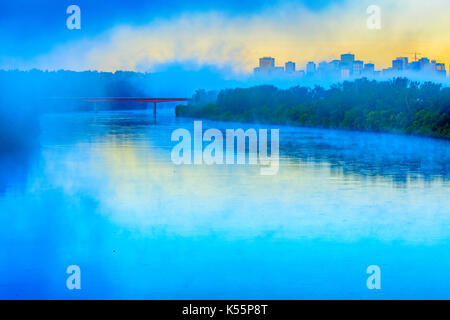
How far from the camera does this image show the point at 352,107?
5284 cm

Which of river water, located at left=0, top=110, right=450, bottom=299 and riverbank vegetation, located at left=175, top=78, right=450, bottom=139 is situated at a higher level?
riverbank vegetation, located at left=175, top=78, right=450, bottom=139

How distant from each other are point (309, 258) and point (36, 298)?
3.49 metres

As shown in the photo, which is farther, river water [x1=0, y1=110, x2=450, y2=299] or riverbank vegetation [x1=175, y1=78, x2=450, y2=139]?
riverbank vegetation [x1=175, y1=78, x2=450, y2=139]

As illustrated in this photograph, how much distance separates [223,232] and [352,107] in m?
43.6

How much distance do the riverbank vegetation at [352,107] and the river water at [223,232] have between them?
21906 millimetres

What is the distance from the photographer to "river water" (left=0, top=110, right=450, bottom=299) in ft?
25.9

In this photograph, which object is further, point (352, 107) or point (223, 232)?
point (352, 107)

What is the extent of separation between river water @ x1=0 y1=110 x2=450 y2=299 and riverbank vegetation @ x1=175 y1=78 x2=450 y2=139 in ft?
71.9

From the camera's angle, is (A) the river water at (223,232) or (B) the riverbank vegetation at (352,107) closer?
(A) the river water at (223,232)

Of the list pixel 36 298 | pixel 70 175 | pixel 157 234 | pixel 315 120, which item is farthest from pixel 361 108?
pixel 36 298

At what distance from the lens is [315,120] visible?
55.2 m

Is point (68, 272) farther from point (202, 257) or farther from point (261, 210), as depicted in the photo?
point (261, 210)

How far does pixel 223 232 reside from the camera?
10688mm

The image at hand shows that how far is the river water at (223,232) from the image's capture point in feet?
25.9
